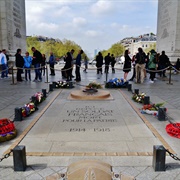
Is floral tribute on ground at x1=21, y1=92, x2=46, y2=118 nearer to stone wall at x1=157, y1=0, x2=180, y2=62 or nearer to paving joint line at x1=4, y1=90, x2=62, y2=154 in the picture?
paving joint line at x1=4, y1=90, x2=62, y2=154

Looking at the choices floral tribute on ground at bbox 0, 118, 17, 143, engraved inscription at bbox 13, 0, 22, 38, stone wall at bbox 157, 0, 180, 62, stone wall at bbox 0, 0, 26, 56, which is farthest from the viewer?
engraved inscription at bbox 13, 0, 22, 38

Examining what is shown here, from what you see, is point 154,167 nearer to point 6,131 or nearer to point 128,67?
point 6,131

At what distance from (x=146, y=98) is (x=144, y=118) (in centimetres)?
166

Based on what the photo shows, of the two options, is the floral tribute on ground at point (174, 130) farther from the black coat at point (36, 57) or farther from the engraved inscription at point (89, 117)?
the black coat at point (36, 57)

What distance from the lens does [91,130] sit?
5.14 m

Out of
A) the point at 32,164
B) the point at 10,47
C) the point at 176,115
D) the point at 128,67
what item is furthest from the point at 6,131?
the point at 10,47

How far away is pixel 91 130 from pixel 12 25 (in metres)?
15.8

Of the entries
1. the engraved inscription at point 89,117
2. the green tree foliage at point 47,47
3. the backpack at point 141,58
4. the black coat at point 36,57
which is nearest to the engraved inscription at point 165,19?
the backpack at point 141,58

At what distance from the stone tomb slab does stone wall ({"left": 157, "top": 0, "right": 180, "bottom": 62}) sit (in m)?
13.0

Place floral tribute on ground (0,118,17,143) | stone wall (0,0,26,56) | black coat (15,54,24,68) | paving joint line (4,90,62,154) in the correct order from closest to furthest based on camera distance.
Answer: paving joint line (4,90,62,154) → floral tribute on ground (0,118,17,143) → black coat (15,54,24,68) → stone wall (0,0,26,56)

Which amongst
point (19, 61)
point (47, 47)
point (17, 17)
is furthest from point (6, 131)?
point (47, 47)

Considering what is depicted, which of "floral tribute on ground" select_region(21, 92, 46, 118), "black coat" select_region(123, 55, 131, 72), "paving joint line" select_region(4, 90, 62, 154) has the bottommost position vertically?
"paving joint line" select_region(4, 90, 62, 154)

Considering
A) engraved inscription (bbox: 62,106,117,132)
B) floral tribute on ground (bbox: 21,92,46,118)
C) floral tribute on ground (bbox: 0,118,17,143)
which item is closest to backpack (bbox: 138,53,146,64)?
engraved inscription (bbox: 62,106,117,132)

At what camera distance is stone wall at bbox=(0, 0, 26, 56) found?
17172 millimetres
